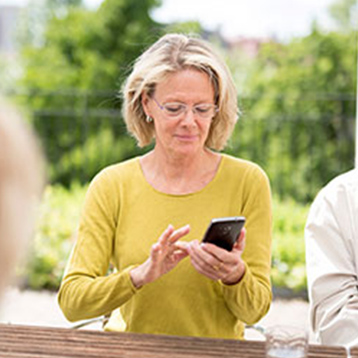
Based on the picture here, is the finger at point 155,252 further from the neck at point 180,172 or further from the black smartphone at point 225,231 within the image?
the neck at point 180,172

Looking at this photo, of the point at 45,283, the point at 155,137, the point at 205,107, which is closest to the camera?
the point at 205,107

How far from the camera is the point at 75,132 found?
9.69 meters

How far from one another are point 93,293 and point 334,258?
0.73 metres

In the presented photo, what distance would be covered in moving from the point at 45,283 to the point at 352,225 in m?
3.78

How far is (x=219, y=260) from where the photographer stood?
179 centimetres

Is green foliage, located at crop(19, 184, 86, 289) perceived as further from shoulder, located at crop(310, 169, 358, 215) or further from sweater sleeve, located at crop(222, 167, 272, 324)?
shoulder, located at crop(310, 169, 358, 215)

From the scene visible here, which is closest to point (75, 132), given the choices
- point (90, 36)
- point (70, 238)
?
point (90, 36)

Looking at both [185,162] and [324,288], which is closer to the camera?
[324,288]

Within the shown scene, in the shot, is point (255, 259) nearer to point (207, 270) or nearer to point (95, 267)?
point (207, 270)

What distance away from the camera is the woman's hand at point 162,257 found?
5.82 ft

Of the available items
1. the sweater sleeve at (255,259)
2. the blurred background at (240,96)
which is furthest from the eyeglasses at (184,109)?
the blurred background at (240,96)

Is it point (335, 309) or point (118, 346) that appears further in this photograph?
point (335, 309)

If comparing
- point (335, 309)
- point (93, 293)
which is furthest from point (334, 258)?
point (93, 293)

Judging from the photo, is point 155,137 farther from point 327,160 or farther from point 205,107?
point 327,160
